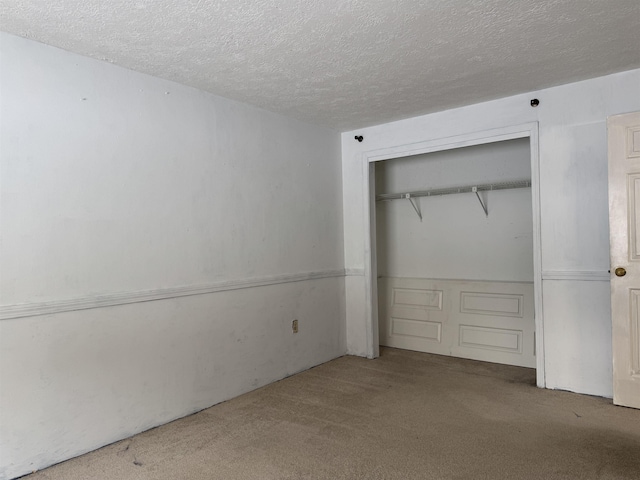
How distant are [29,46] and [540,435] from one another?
369 cm

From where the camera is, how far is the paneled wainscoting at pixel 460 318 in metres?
4.33

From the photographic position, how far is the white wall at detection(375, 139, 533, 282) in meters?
4.44

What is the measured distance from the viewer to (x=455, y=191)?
182 inches

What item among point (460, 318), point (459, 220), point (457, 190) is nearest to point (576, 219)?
point (457, 190)

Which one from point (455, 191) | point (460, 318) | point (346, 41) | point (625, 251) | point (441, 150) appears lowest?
point (460, 318)

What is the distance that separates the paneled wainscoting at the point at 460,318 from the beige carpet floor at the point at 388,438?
58cm

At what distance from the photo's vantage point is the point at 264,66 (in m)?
2.96

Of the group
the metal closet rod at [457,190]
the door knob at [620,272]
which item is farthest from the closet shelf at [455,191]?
the door knob at [620,272]

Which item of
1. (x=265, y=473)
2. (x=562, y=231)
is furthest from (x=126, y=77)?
(x=562, y=231)

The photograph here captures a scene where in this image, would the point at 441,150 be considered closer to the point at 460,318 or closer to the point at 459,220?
the point at 459,220

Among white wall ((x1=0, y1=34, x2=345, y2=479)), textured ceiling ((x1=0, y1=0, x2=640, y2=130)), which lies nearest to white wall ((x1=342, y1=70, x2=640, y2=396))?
textured ceiling ((x1=0, y1=0, x2=640, y2=130))

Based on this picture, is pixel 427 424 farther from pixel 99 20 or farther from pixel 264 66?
pixel 99 20

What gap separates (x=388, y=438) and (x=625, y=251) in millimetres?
2022

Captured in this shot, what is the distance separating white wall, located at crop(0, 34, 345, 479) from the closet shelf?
1342 millimetres
